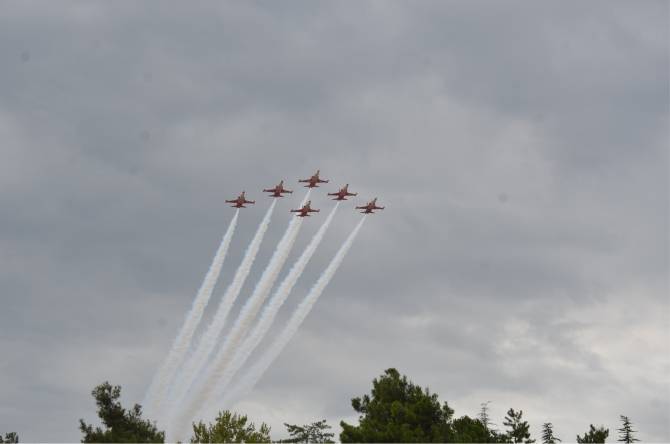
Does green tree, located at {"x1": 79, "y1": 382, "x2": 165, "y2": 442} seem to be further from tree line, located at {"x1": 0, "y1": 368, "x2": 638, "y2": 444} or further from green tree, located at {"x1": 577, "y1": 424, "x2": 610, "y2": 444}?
green tree, located at {"x1": 577, "y1": 424, "x2": 610, "y2": 444}

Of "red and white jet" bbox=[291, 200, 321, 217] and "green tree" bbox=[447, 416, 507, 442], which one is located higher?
"red and white jet" bbox=[291, 200, 321, 217]

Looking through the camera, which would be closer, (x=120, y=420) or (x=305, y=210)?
(x=120, y=420)

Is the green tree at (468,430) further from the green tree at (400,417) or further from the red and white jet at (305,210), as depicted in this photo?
the red and white jet at (305,210)

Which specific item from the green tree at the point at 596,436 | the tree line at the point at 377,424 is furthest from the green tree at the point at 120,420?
the green tree at the point at 596,436

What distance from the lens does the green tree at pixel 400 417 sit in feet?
293

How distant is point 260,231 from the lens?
392 feet

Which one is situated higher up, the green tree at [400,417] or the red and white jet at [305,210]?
the red and white jet at [305,210]

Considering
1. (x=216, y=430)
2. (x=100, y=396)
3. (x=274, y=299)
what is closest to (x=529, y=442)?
(x=274, y=299)

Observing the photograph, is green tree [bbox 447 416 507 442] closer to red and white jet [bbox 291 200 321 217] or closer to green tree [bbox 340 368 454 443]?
green tree [bbox 340 368 454 443]

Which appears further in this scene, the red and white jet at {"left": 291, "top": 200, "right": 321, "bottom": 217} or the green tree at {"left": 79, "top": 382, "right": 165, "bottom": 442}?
the red and white jet at {"left": 291, "top": 200, "right": 321, "bottom": 217}

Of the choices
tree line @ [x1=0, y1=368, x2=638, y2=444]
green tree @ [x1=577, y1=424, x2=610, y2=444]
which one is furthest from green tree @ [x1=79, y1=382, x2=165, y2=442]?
green tree @ [x1=577, y1=424, x2=610, y2=444]

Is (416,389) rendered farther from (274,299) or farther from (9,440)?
(9,440)

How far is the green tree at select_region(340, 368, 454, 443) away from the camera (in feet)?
293

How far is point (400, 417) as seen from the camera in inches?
3634
